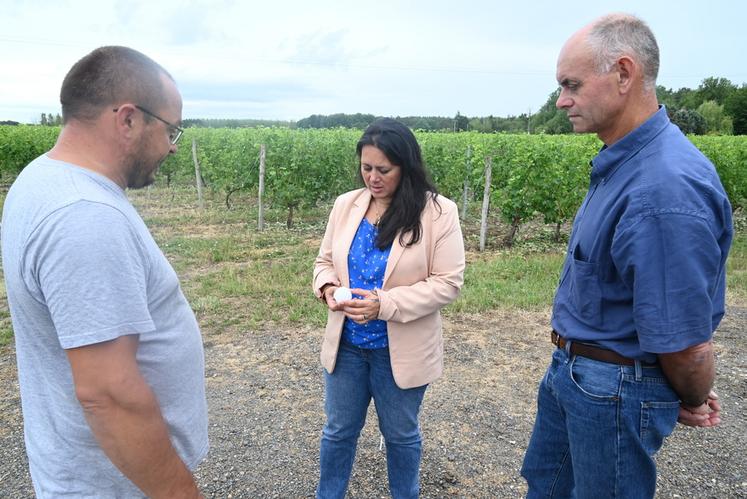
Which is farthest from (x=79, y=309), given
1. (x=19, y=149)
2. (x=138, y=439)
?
(x=19, y=149)

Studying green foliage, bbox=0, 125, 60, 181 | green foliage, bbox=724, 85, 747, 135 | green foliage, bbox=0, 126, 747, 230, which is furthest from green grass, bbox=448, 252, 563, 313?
green foliage, bbox=724, 85, 747, 135

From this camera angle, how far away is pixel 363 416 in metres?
2.46

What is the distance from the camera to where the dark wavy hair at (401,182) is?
92.0 inches

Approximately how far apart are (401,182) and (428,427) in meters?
1.83

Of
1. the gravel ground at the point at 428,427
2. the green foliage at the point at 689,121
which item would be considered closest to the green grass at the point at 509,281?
the gravel ground at the point at 428,427

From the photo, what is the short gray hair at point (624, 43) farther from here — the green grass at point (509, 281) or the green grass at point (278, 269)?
the green grass at point (509, 281)

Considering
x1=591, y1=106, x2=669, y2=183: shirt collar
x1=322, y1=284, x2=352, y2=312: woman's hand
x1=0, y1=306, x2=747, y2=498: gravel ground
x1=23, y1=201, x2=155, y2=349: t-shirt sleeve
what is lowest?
x1=0, y1=306, x2=747, y2=498: gravel ground

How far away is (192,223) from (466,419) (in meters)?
8.90

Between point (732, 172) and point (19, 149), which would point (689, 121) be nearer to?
point (732, 172)

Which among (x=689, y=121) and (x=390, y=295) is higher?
(x=689, y=121)

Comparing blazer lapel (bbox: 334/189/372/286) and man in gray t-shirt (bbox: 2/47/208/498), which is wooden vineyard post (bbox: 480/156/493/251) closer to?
blazer lapel (bbox: 334/189/372/286)

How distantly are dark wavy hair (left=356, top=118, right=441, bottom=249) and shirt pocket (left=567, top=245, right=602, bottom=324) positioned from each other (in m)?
0.78

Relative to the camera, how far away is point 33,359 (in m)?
1.28

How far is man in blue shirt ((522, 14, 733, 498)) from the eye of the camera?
148 centimetres
